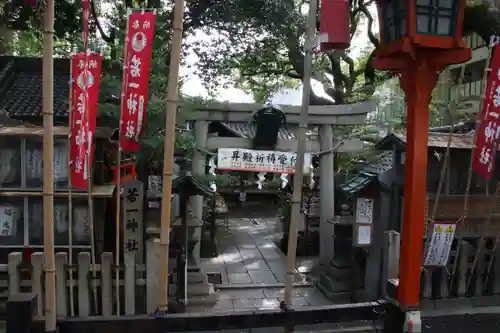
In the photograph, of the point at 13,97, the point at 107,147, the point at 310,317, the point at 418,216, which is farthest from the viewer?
the point at 13,97

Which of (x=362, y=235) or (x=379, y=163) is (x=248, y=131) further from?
(x=362, y=235)

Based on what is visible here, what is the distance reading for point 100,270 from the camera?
4934 mm

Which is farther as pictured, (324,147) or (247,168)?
(324,147)

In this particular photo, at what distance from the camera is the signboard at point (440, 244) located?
543cm

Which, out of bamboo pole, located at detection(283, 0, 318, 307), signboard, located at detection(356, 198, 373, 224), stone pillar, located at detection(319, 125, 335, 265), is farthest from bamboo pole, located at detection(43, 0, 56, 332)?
stone pillar, located at detection(319, 125, 335, 265)

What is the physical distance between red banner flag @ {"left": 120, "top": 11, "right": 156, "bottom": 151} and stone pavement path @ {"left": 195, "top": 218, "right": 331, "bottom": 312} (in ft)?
13.6

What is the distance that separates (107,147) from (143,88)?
12.4 ft

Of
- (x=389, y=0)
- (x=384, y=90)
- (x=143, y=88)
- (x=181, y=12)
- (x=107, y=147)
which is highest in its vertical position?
(x=384, y=90)

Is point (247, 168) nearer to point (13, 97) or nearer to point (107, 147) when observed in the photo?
point (107, 147)

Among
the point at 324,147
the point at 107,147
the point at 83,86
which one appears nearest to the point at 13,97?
the point at 107,147

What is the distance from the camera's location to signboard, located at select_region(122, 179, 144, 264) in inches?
260

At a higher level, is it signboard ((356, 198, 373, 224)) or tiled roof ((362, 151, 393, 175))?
tiled roof ((362, 151, 393, 175))

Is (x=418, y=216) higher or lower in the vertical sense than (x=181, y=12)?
lower

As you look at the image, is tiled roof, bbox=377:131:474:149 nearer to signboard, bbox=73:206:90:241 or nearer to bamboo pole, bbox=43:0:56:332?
signboard, bbox=73:206:90:241
